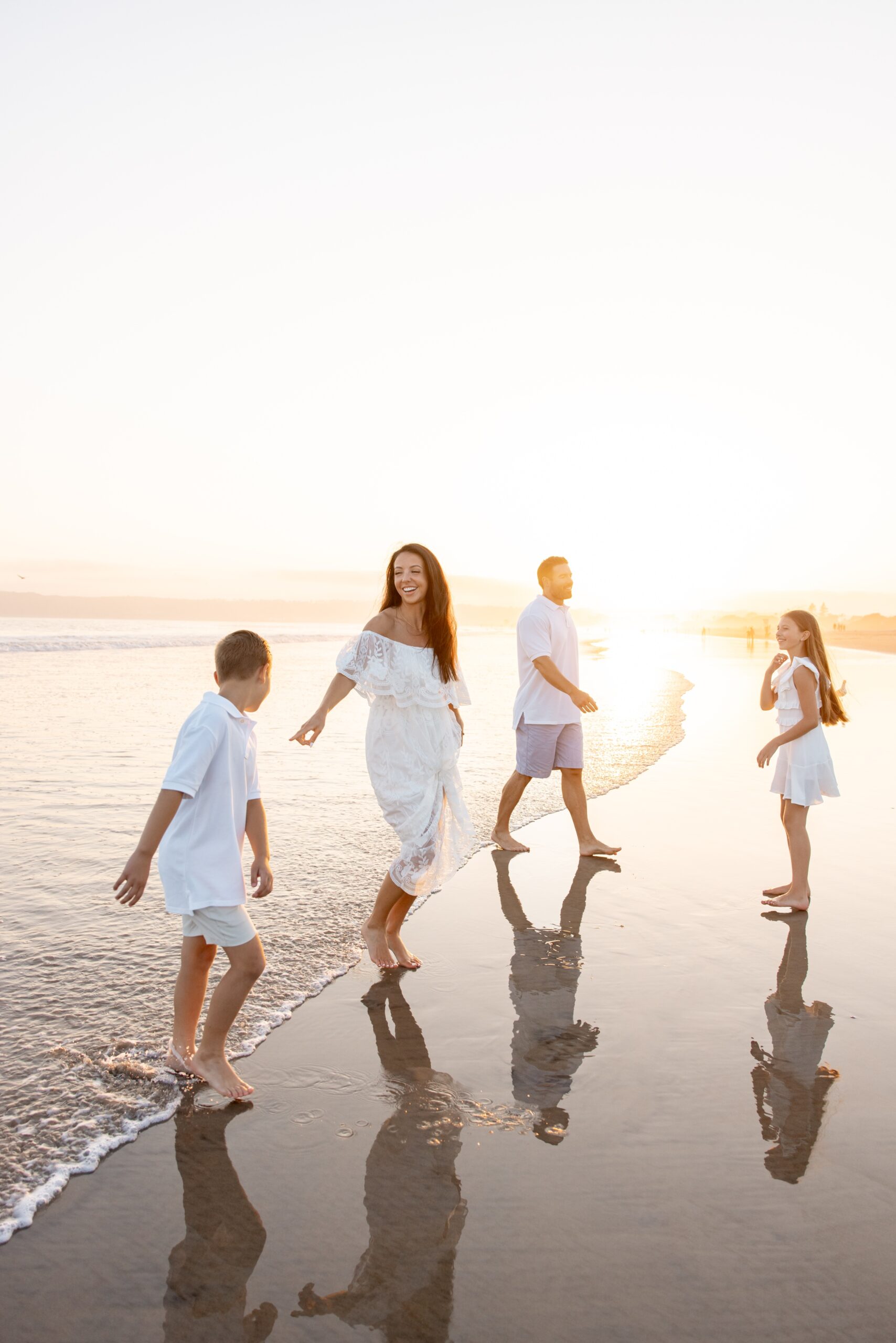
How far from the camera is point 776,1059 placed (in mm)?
3295

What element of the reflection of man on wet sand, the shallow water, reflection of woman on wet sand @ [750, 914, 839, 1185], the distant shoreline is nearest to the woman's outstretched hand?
the shallow water

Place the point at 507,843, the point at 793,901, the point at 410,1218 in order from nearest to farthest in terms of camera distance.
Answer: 1. the point at 410,1218
2. the point at 793,901
3. the point at 507,843

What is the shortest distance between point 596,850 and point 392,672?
2.63m

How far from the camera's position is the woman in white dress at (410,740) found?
13.7ft

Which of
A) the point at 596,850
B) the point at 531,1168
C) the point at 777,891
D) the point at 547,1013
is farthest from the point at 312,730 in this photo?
the point at 777,891

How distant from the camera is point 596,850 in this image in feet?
20.1

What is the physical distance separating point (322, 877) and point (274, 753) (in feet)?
14.0

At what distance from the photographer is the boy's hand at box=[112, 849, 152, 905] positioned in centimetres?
280

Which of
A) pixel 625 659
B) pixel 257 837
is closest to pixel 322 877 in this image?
pixel 257 837

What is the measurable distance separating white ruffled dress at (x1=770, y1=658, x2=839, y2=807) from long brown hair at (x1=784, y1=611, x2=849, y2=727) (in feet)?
0.13

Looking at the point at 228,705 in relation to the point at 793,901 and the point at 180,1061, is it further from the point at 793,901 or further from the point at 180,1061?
the point at 793,901

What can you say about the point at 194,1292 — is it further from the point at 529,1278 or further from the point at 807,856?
the point at 807,856

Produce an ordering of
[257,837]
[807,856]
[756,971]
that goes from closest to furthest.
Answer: [257,837] → [756,971] → [807,856]

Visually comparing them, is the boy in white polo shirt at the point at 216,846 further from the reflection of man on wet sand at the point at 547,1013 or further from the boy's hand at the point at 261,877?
the reflection of man on wet sand at the point at 547,1013
